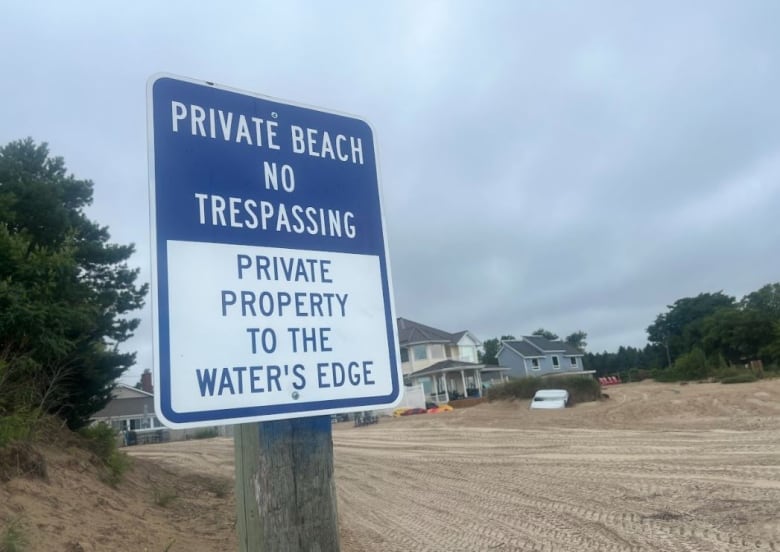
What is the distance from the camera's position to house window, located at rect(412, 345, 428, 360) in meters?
49.5

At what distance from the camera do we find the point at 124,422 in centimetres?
5506

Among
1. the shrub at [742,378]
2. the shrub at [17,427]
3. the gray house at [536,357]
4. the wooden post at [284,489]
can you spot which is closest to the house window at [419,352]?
the gray house at [536,357]

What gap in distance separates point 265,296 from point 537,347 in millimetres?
60585

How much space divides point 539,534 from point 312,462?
7.47m

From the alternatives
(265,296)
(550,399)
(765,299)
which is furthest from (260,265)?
(765,299)

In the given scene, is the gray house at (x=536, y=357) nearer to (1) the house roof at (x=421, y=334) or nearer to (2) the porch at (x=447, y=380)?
(1) the house roof at (x=421, y=334)

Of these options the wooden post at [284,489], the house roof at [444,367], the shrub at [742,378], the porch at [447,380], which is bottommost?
the shrub at [742,378]

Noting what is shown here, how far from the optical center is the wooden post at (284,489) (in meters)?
1.53

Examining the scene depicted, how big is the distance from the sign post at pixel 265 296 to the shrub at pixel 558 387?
106ft

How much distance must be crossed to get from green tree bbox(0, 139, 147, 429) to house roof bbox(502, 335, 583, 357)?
46236 millimetres

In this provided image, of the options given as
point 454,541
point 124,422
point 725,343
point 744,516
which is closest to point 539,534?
point 454,541

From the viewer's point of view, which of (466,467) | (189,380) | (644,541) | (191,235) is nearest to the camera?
(189,380)

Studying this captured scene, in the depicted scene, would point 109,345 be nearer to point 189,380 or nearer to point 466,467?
point 466,467

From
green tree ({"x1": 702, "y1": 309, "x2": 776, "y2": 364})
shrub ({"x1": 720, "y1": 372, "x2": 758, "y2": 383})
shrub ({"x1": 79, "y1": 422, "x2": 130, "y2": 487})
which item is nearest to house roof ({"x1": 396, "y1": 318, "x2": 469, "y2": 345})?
shrub ({"x1": 720, "y1": 372, "x2": 758, "y2": 383})
